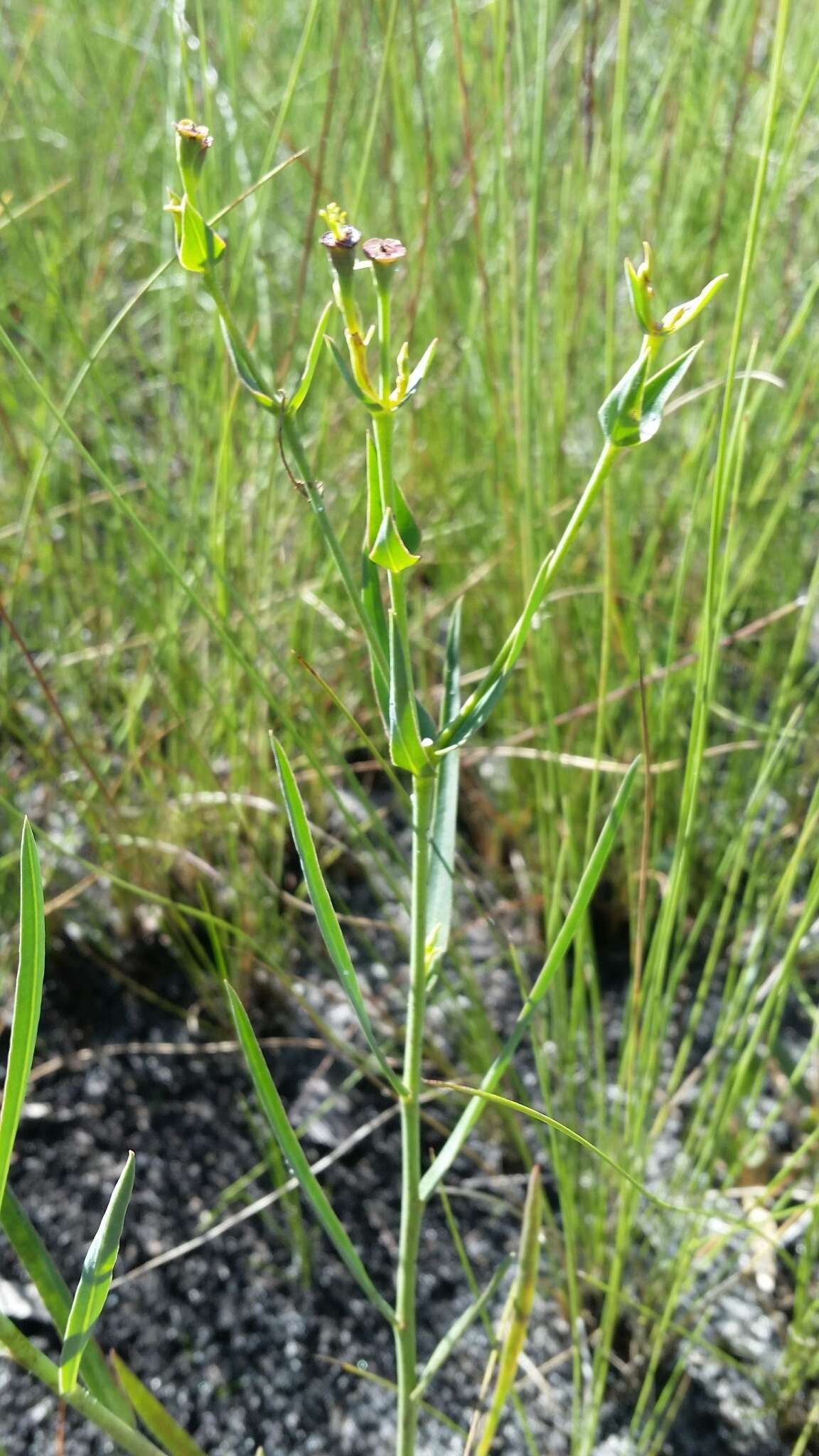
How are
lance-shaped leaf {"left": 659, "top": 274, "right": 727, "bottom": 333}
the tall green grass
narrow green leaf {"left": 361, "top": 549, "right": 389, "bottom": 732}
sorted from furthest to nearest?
the tall green grass < narrow green leaf {"left": 361, "top": 549, "right": 389, "bottom": 732} < lance-shaped leaf {"left": 659, "top": 274, "right": 727, "bottom": 333}

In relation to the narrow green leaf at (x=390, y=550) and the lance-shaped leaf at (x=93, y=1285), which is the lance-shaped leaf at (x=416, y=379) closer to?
the narrow green leaf at (x=390, y=550)

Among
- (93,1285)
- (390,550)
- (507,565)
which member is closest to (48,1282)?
(93,1285)

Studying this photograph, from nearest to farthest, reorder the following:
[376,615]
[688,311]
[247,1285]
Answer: [688,311] < [376,615] < [247,1285]

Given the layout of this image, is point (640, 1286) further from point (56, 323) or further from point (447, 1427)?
point (56, 323)

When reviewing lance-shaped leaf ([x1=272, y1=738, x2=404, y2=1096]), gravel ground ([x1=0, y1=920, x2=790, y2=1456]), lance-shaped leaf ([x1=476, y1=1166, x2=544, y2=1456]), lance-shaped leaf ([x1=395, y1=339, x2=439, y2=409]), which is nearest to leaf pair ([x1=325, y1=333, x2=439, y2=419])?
lance-shaped leaf ([x1=395, y1=339, x2=439, y2=409])

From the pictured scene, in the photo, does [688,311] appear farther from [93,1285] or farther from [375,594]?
[93,1285]

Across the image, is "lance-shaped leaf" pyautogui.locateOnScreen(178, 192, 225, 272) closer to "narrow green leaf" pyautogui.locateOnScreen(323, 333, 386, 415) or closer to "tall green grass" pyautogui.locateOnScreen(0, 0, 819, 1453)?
"narrow green leaf" pyautogui.locateOnScreen(323, 333, 386, 415)
